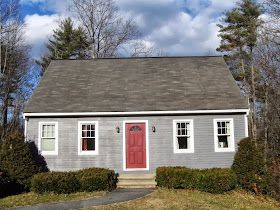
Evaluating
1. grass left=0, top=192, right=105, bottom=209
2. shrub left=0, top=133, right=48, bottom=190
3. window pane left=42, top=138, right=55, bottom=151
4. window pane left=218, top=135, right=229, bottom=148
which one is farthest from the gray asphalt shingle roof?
grass left=0, top=192, right=105, bottom=209

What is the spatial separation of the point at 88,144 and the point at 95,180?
3.51 m

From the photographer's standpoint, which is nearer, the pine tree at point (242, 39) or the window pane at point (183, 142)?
the window pane at point (183, 142)

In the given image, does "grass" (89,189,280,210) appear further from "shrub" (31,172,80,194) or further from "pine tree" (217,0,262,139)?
"pine tree" (217,0,262,139)

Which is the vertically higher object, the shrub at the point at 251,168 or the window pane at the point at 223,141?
the window pane at the point at 223,141

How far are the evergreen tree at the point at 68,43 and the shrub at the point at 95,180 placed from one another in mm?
26569

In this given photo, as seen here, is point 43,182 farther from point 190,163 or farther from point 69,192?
point 190,163

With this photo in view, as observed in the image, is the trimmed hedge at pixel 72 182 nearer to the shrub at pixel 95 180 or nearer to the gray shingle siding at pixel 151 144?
the shrub at pixel 95 180

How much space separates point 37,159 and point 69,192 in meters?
3.91

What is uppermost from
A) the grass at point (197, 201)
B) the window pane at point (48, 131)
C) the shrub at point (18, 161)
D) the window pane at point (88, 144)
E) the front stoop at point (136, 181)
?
the window pane at point (48, 131)

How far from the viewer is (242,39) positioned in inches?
1401

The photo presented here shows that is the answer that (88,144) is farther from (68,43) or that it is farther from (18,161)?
(68,43)

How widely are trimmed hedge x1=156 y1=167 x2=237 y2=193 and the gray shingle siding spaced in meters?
2.37

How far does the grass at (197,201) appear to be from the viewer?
1278 cm

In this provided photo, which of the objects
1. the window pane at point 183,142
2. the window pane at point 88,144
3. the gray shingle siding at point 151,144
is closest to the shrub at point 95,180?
the gray shingle siding at point 151,144
